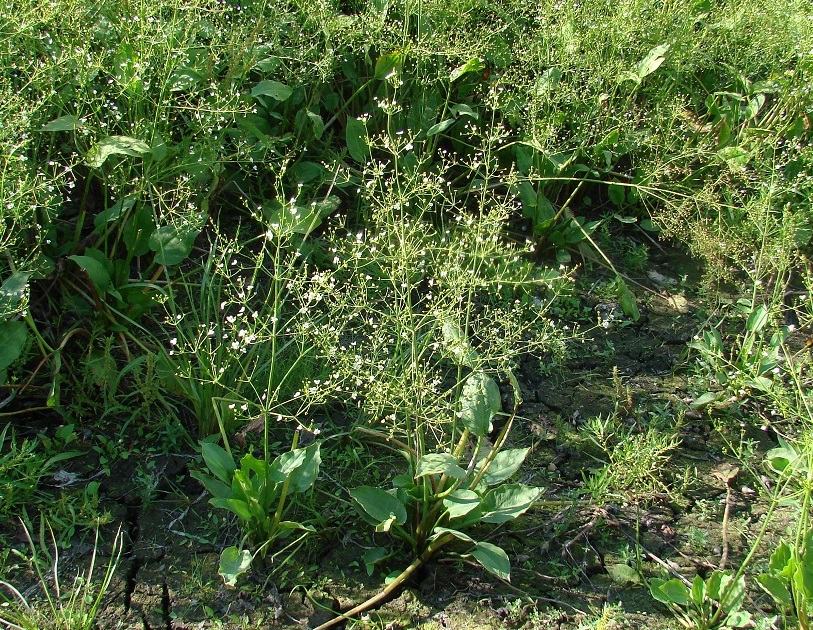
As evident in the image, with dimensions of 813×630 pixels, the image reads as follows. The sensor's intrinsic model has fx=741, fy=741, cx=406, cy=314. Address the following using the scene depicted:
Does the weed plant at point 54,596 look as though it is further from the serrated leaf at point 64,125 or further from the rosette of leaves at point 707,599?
the rosette of leaves at point 707,599

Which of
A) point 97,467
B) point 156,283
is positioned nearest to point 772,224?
point 156,283

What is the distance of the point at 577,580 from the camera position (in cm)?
220

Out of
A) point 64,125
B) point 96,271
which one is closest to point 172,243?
point 96,271

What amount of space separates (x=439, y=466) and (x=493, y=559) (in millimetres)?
308

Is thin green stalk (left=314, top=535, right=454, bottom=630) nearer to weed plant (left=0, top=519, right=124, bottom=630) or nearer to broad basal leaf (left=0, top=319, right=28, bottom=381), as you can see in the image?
weed plant (left=0, top=519, right=124, bottom=630)

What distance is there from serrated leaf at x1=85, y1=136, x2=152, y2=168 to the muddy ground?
3.27 feet

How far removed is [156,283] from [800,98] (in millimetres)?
3156

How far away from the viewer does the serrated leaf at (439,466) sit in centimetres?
199

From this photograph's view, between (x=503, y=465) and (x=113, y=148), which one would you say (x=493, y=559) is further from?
(x=113, y=148)

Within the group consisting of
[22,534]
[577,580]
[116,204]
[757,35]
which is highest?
[757,35]

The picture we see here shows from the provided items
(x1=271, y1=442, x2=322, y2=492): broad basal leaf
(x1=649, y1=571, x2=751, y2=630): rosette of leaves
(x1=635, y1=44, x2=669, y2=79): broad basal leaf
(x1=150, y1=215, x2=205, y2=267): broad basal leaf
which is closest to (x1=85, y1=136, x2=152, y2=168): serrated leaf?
(x1=150, y1=215, x2=205, y2=267): broad basal leaf

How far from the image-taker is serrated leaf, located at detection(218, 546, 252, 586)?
6.48 ft

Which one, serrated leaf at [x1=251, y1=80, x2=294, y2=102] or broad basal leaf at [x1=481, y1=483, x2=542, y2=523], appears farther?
serrated leaf at [x1=251, y1=80, x2=294, y2=102]

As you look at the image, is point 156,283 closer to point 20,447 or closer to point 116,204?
point 116,204
